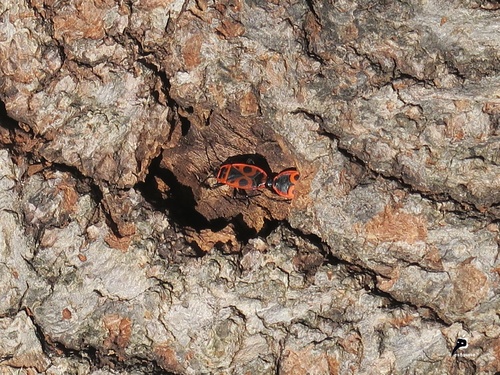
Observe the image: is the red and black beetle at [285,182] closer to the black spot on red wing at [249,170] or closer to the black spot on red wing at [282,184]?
the black spot on red wing at [282,184]

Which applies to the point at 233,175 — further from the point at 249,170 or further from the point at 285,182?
the point at 285,182

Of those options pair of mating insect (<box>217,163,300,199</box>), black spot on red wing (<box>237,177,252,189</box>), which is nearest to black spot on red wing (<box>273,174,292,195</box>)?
pair of mating insect (<box>217,163,300,199</box>)

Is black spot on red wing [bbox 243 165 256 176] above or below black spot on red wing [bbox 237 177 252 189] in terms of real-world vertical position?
below

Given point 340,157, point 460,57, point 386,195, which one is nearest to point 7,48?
point 340,157

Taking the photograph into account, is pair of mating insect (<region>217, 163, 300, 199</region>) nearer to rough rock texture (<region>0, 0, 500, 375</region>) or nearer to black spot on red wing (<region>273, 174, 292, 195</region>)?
black spot on red wing (<region>273, 174, 292, 195</region>)

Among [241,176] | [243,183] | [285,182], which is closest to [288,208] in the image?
[285,182]

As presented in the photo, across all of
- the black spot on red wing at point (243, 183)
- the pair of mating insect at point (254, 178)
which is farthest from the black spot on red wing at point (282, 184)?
the black spot on red wing at point (243, 183)
